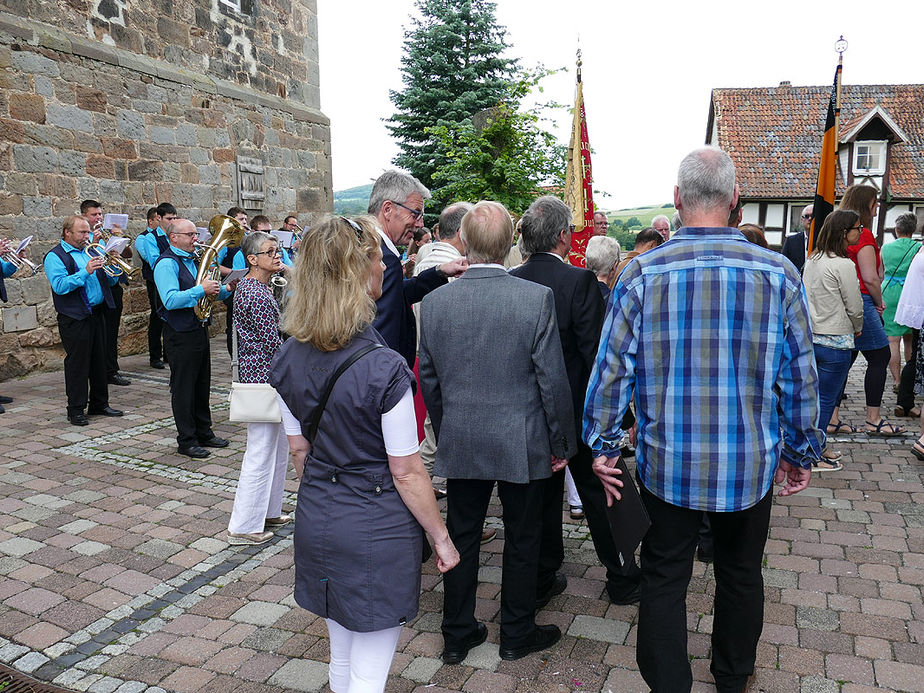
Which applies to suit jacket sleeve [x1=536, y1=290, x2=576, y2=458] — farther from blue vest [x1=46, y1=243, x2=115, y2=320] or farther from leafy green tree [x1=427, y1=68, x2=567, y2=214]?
leafy green tree [x1=427, y1=68, x2=567, y2=214]

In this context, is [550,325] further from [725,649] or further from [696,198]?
[725,649]

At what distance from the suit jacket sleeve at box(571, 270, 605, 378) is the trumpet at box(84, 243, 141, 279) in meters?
5.66

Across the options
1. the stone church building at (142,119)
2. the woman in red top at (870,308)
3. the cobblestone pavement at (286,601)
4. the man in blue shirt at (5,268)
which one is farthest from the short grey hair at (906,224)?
the stone church building at (142,119)

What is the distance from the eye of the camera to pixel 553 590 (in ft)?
12.1

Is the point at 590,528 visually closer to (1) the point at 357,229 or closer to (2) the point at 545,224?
(2) the point at 545,224

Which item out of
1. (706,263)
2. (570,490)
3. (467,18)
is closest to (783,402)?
(706,263)

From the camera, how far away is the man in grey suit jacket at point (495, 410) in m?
2.96

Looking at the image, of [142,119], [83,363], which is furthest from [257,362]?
[142,119]

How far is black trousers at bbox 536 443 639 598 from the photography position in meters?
3.50

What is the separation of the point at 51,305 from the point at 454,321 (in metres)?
7.92

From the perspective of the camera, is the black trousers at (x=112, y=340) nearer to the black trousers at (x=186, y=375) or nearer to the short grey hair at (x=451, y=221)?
the black trousers at (x=186, y=375)

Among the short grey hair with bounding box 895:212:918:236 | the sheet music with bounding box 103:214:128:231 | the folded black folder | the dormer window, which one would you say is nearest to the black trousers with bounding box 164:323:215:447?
the sheet music with bounding box 103:214:128:231

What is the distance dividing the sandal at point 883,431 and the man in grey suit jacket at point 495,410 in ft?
15.3

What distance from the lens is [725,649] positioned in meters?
2.75
